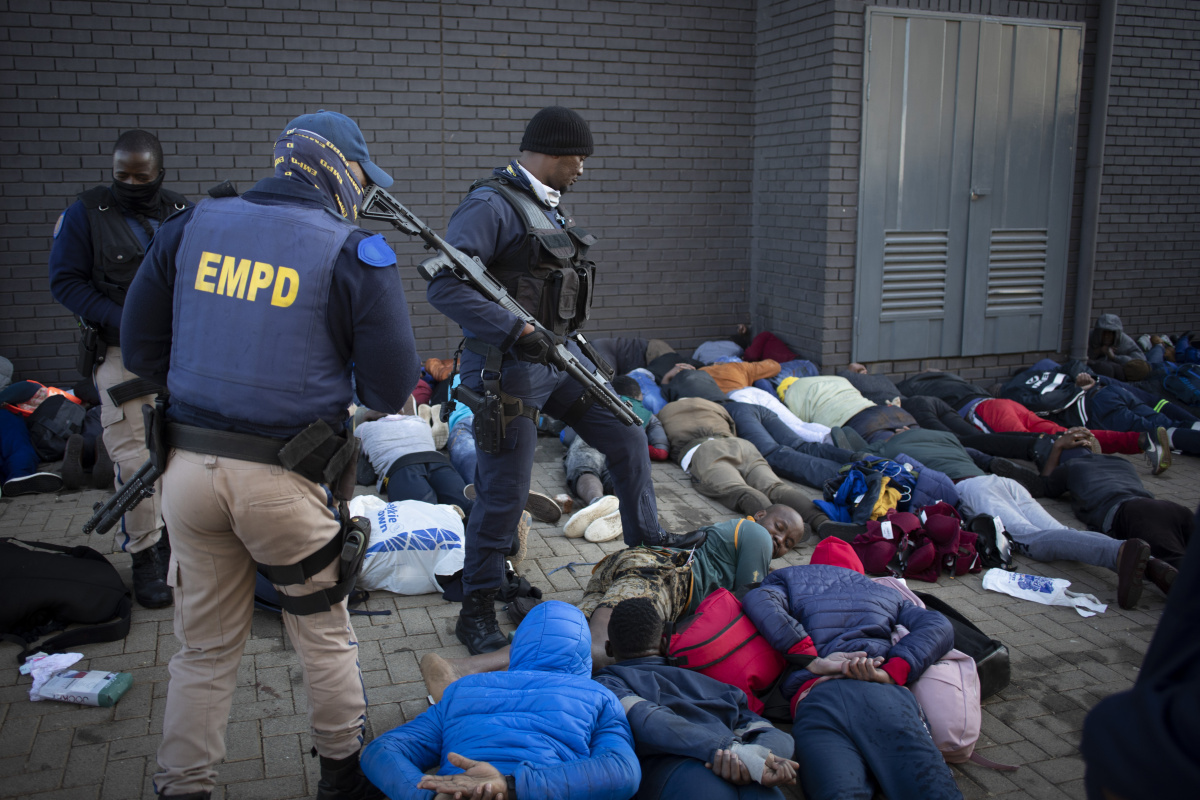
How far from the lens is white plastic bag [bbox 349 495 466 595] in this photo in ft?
12.9

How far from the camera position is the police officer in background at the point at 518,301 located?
3305 millimetres

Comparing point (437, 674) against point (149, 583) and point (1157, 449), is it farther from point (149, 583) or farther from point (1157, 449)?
point (1157, 449)

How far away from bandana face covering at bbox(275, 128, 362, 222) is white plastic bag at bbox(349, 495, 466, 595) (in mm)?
1915

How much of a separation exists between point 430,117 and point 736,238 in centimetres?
329

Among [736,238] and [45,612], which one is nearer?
[45,612]

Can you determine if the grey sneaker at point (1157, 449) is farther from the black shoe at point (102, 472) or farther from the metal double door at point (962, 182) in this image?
the black shoe at point (102, 472)

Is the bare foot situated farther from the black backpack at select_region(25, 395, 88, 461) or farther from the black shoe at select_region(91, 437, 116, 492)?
the black backpack at select_region(25, 395, 88, 461)

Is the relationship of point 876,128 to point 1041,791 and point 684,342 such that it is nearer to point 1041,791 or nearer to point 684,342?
point 684,342

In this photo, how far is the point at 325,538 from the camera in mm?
2320

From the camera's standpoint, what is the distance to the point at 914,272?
774cm

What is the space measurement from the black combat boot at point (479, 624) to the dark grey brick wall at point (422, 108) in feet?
15.0

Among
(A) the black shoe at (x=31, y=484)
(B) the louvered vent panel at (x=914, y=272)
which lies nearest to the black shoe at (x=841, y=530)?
(B) the louvered vent panel at (x=914, y=272)

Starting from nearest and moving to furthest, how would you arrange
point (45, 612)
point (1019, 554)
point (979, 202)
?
1. point (45, 612)
2. point (1019, 554)
3. point (979, 202)

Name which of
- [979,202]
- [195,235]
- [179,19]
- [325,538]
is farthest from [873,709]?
[179,19]
